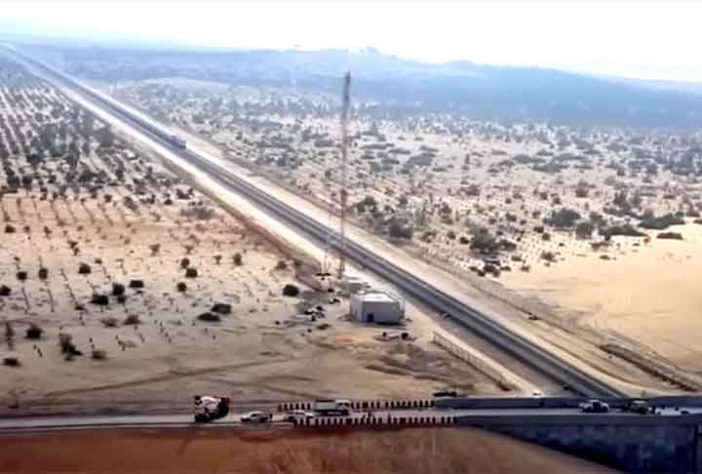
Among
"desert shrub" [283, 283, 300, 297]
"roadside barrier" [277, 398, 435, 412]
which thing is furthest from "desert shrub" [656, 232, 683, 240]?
"roadside barrier" [277, 398, 435, 412]

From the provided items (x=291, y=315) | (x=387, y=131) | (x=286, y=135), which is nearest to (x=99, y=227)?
(x=291, y=315)

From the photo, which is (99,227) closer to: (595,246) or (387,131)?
(595,246)

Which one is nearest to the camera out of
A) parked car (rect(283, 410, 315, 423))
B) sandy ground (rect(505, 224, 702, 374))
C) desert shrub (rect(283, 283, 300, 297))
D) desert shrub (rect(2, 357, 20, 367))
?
parked car (rect(283, 410, 315, 423))

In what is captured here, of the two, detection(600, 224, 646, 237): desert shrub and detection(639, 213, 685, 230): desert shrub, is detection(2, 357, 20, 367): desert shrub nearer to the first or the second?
detection(600, 224, 646, 237): desert shrub

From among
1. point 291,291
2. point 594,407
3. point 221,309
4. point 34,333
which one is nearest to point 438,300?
point 291,291

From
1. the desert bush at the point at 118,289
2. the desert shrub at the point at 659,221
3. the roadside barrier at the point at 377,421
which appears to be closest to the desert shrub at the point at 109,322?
the desert bush at the point at 118,289

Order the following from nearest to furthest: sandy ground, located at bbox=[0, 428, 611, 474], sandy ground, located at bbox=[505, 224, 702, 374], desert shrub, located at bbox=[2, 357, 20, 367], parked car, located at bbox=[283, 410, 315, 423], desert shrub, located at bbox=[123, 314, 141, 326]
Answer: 1. sandy ground, located at bbox=[0, 428, 611, 474]
2. parked car, located at bbox=[283, 410, 315, 423]
3. desert shrub, located at bbox=[2, 357, 20, 367]
4. desert shrub, located at bbox=[123, 314, 141, 326]
5. sandy ground, located at bbox=[505, 224, 702, 374]
